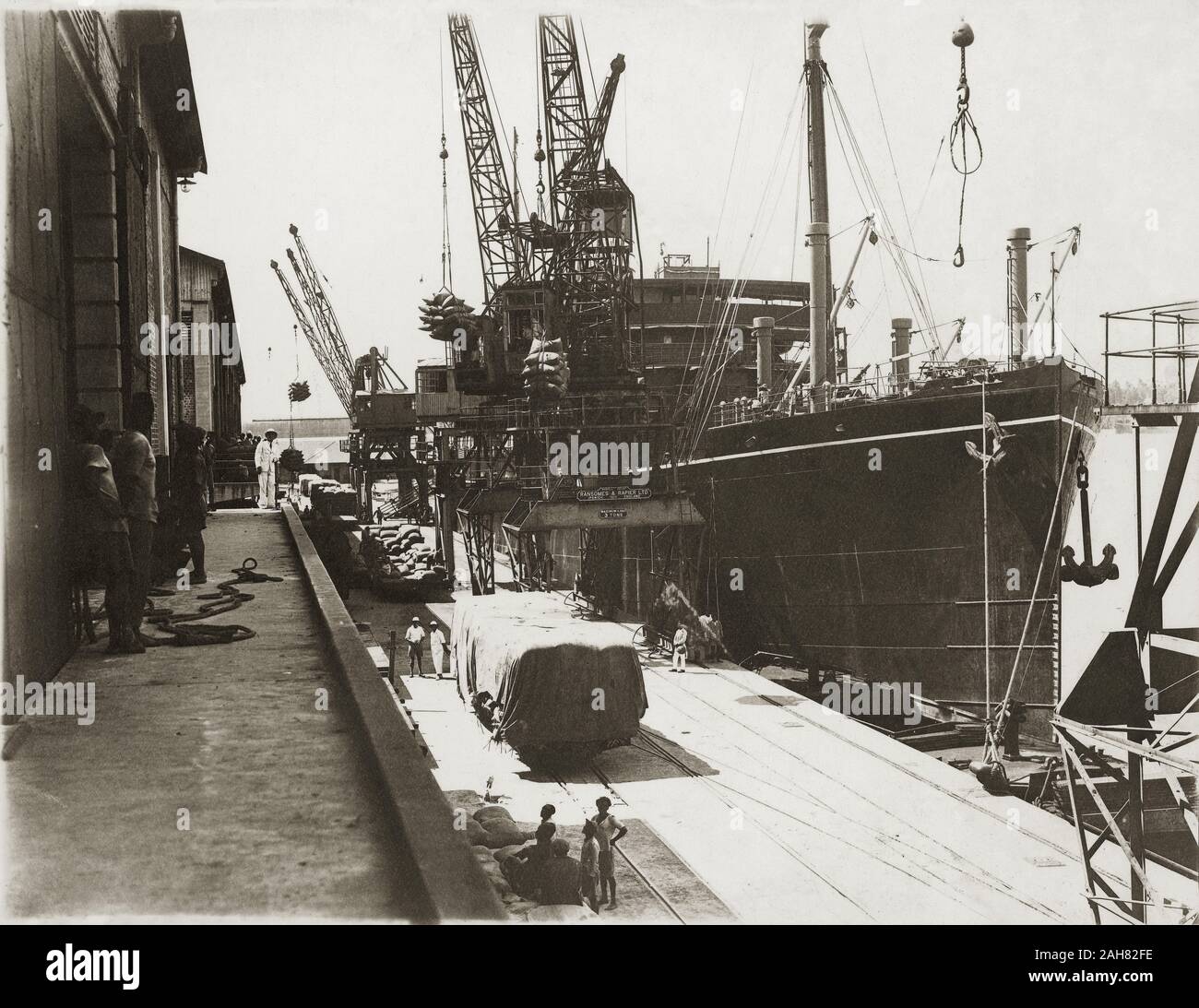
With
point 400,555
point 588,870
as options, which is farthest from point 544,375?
point 588,870

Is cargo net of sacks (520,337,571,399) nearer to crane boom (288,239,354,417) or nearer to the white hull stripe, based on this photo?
the white hull stripe

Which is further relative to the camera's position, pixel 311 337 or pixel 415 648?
pixel 311 337

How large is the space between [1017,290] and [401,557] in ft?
92.9

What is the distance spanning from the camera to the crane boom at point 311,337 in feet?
236

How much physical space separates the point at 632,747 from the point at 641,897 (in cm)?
600

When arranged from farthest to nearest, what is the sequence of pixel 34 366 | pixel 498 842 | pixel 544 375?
pixel 544 375 → pixel 498 842 → pixel 34 366

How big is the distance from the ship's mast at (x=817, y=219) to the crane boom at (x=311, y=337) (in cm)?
5098

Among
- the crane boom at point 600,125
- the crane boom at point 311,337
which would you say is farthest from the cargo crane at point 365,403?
the crane boom at point 600,125

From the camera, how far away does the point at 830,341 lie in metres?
27.4

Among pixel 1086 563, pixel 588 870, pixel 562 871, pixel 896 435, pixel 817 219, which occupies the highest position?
pixel 817 219

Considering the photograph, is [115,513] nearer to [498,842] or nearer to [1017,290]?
[498,842]

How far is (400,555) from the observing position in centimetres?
4188

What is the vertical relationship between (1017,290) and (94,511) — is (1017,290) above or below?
above
